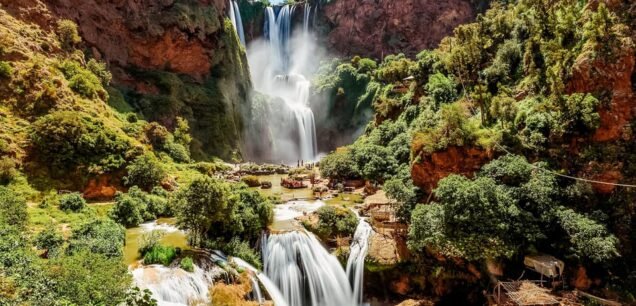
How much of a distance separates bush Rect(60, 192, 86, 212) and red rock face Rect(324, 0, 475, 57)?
5751 centimetres

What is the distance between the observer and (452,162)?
21.9m

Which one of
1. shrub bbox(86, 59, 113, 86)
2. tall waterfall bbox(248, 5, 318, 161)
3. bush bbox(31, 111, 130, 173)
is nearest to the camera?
bush bbox(31, 111, 130, 173)

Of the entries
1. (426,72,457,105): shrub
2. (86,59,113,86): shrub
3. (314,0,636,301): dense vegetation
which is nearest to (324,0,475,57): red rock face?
(426,72,457,105): shrub

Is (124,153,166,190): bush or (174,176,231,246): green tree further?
(124,153,166,190): bush

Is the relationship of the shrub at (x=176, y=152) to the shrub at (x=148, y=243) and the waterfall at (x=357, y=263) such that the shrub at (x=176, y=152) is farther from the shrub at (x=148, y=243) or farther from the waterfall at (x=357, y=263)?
the waterfall at (x=357, y=263)

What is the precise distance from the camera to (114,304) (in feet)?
37.6

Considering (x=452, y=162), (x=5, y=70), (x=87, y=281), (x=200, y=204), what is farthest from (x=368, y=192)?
(x=5, y=70)

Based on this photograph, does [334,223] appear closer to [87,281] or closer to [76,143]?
[87,281]

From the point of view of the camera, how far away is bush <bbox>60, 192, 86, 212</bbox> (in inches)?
844

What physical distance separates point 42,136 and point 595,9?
35306 mm

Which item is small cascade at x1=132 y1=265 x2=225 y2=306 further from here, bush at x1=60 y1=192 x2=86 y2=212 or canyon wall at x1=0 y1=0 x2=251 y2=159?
canyon wall at x1=0 y1=0 x2=251 y2=159

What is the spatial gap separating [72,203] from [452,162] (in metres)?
22.4

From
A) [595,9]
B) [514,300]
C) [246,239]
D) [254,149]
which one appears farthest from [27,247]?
[254,149]

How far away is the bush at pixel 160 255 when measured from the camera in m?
16.6
